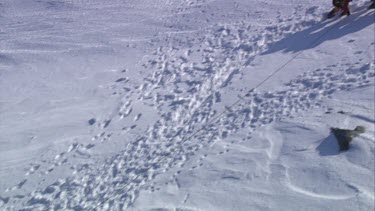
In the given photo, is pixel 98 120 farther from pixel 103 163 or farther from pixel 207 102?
pixel 207 102

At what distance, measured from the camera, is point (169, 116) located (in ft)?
19.1

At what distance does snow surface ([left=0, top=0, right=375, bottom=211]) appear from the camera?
453 cm

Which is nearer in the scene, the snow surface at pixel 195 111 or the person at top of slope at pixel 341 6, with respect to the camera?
the snow surface at pixel 195 111

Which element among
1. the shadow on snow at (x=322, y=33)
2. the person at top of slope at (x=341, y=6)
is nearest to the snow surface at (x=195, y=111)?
the shadow on snow at (x=322, y=33)

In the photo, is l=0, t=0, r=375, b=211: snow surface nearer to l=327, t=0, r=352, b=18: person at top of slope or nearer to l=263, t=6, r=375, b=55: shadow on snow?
l=263, t=6, r=375, b=55: shadow on snow

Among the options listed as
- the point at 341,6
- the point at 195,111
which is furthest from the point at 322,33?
the point at 195,111

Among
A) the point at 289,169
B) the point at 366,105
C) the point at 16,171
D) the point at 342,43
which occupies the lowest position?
the point at 16,171

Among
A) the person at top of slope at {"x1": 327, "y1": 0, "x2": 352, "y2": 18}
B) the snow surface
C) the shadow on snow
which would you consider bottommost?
the snow surface

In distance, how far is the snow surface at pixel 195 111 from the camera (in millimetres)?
4527

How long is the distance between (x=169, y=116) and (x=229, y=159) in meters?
1.23

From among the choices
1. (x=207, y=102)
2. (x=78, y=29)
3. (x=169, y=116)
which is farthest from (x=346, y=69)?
(x=78, y=29)

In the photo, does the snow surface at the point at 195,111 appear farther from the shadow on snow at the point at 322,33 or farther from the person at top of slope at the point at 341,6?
the person at top of slope at the point at 341,6

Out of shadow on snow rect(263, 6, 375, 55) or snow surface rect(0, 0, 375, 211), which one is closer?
snow surface rect(0, 0, 375, 211)

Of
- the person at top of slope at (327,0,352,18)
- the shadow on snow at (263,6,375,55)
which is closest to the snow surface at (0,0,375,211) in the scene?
the shadow on snow at (263,6,375,55)
